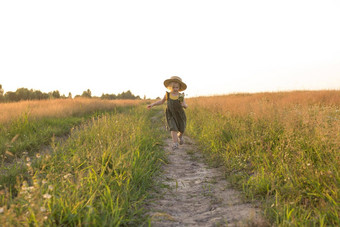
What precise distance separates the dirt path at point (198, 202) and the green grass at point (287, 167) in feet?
0.77

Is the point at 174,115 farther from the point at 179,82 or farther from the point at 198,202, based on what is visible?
the point at 198,202

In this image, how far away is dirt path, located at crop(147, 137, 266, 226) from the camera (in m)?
2.58

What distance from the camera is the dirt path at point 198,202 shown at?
2.58 m

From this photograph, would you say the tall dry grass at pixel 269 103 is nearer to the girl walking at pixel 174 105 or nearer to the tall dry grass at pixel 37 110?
the girl walking at pixel 174 105

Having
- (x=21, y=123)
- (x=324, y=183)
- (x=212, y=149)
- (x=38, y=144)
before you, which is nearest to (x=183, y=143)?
(x=212, y=149)

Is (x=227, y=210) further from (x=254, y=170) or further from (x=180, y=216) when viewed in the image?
(x=254, y=170)

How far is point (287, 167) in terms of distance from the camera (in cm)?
343

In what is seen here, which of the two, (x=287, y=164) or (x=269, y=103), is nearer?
(x=287, y=164)

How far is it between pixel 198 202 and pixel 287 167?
1.38 m

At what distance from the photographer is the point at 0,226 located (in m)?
2.09

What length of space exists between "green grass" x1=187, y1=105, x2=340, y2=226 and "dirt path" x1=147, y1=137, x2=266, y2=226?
0.23 meters

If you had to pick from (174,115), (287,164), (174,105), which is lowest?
(287,164)

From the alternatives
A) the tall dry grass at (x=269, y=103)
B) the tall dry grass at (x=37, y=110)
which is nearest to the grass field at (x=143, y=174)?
the tall dry grass at (x=269, y=103)

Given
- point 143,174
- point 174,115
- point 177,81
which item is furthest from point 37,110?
point 143,174
